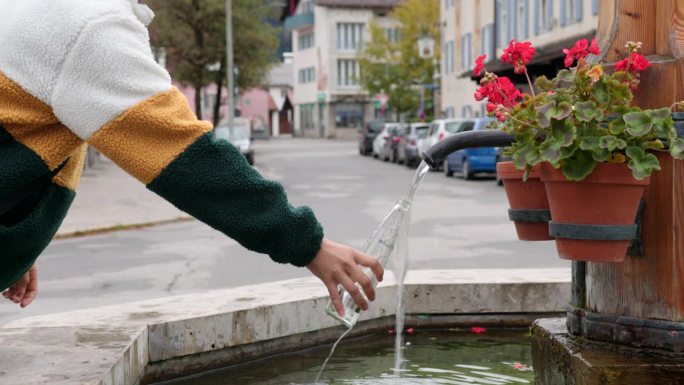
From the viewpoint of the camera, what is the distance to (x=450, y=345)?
5520mm

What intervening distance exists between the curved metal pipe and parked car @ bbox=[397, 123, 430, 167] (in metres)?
31.7

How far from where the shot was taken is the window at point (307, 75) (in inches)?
3647

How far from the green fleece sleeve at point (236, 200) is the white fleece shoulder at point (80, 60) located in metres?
0.17

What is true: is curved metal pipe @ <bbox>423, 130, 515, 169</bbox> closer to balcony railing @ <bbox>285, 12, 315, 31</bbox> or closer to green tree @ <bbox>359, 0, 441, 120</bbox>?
green tree @ <bbox>359, 0, 441, 120</bbox>

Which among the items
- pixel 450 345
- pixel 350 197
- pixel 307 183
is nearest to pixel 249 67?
pixel 307 183

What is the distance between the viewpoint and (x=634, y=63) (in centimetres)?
324

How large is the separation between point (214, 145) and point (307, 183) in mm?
24992

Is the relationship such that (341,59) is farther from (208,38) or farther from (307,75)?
(208,38)

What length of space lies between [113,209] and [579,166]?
53.9 ft

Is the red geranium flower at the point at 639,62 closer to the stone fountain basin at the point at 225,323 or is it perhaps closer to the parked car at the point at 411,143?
the stone fountain basin at the point at 225,323

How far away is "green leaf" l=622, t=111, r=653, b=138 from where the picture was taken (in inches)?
119

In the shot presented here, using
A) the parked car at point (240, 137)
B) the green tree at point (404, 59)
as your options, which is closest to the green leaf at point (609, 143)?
the parked car at point (240, 137)

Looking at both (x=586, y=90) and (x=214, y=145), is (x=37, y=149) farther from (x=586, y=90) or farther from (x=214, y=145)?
(x=586, y=90)

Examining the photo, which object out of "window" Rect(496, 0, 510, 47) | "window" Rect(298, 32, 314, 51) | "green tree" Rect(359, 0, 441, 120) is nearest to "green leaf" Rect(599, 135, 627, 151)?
"window" Rect(496, 0, 510, 47)
